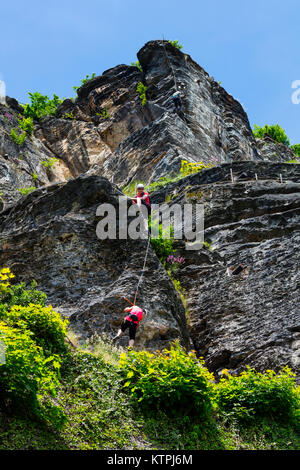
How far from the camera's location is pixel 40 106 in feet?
129

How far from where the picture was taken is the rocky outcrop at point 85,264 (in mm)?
11820

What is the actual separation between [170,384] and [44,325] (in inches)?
90.6

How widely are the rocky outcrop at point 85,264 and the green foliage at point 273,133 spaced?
33031 mm

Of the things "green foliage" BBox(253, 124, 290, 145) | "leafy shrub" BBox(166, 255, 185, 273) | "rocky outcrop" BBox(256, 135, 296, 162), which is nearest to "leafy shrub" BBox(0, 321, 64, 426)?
"leafy shrub" BBox(166, 255, 185, 273)

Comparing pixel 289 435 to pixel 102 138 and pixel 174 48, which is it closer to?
pixel 102 138

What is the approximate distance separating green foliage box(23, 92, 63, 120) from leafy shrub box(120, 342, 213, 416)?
3261 cm

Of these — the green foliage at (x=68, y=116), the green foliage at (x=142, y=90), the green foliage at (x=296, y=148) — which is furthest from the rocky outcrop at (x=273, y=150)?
the green foliage at (x=68, y=116)

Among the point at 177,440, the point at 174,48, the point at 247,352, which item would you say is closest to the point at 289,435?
the point at 177,440

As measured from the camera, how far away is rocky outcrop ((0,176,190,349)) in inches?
465

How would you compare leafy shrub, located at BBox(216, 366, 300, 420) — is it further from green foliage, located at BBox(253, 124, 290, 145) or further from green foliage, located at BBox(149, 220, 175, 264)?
green foliage, located at BBox(253, 124, 290, 145)

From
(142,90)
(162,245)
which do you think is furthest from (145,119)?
(162,245)

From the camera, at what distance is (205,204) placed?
692 inches

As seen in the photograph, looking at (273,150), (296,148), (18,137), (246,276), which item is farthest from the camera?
(296,148)

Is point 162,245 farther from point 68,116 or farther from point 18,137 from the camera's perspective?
point 68,116
